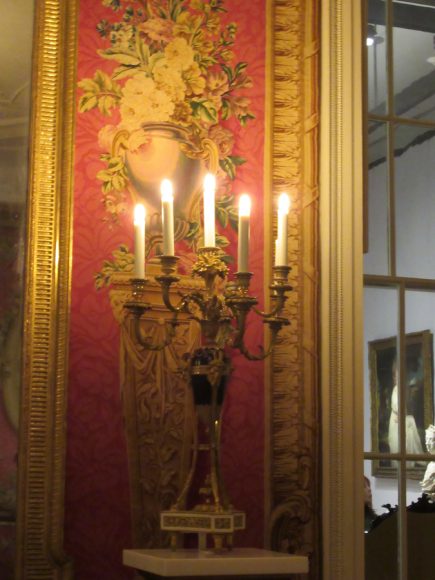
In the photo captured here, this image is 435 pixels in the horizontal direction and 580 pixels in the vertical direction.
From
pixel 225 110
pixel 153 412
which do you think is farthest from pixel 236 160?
pixel 153 412

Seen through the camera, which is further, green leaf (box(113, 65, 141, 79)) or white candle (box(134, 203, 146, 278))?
green leaf (box(113, 65, 141, 79))

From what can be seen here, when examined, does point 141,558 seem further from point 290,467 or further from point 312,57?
point 312,57

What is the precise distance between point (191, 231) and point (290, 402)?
1.64ft

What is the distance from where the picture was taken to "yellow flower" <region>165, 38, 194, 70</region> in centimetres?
289

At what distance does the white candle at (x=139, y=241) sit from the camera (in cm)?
255

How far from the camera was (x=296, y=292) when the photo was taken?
291 cm

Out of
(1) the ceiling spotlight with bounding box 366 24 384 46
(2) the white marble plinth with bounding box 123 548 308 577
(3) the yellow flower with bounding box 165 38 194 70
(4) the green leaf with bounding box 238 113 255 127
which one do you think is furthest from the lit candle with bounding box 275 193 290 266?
(1) the ceiling spotlight with bounding box 366 24 384 46

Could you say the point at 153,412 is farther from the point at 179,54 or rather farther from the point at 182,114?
the point at 179,54

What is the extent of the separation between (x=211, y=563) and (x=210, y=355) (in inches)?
18.6

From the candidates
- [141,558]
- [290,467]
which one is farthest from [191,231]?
[141,558]

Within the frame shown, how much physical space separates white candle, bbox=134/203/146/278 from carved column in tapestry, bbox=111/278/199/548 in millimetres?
213

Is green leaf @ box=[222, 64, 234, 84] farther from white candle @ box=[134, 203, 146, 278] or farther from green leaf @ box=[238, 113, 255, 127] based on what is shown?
white candle @ box=[134, 203, 146, 278]

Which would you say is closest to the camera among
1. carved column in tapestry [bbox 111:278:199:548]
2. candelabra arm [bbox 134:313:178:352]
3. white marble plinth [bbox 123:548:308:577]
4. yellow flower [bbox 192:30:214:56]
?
white marble plinth [bbox 123:548:308:577]

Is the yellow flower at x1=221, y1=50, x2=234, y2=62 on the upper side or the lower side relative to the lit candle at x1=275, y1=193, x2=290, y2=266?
upper
